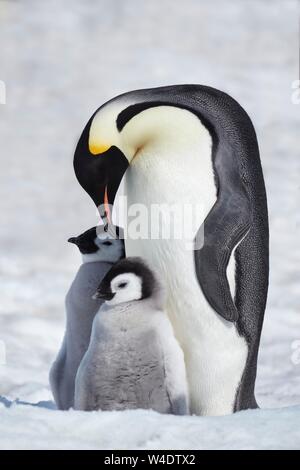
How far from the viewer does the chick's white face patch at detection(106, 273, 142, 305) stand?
2.29 metres

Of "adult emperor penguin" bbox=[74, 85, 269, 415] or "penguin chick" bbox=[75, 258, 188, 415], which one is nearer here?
"penguin chick" bbox=[75, 258, 188, 415]

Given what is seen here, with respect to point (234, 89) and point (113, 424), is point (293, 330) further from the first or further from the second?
point (234, 89)

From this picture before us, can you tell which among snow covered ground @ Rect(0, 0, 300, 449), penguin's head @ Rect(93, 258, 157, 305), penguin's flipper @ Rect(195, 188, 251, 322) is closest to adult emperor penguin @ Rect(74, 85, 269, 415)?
penguin's flipper @ Rect(195, 188, 251, 322)

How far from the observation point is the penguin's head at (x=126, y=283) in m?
2.29

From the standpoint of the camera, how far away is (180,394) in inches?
88.7

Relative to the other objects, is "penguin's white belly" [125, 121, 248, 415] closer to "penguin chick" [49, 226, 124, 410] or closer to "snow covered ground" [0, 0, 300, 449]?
"penguin chick" [49, 226, 124, 410]

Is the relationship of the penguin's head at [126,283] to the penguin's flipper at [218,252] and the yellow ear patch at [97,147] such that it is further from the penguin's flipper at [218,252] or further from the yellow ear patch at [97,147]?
the yellow ear patch at [97,147]

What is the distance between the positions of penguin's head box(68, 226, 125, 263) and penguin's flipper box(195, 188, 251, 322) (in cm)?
26

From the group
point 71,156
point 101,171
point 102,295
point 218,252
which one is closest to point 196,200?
point 218,252

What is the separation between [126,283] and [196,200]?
0.31m

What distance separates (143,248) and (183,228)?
0.38 feet

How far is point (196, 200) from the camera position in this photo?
2475 mm

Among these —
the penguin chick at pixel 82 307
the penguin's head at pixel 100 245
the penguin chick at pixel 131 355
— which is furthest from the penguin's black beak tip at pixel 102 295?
the penguin's head at pixel 100 245

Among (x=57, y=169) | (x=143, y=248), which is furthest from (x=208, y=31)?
(x=143, y=248)
